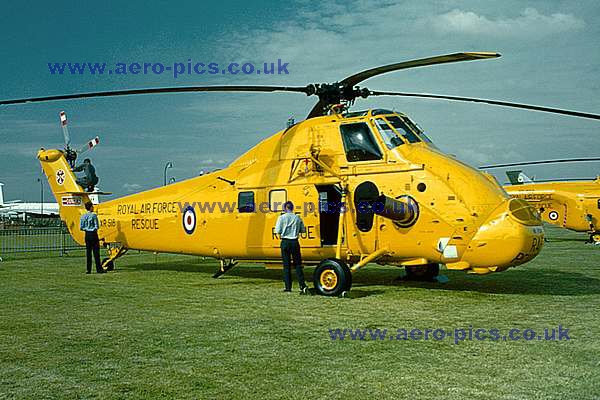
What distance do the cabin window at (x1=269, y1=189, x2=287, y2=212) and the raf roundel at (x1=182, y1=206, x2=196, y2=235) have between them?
2.36 metres

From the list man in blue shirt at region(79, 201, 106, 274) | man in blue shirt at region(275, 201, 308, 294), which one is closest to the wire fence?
man in blue shirt at region(79, 201, 106, 274)

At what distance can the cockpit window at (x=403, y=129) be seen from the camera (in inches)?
455

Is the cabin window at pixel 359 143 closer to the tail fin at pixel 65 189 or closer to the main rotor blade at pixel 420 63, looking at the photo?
the main rotor blade at pixel 420 63

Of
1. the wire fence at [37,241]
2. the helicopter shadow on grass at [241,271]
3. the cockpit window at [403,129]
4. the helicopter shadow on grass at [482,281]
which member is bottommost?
the helicopter shadow on grass at [482,281]

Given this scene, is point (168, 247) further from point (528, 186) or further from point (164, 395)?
point (528, 186)

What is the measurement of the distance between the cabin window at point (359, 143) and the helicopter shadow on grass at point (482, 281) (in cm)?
266

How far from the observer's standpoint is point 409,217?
35.7ft

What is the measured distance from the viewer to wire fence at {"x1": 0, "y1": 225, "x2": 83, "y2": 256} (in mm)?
23734

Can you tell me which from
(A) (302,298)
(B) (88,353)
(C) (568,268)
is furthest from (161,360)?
(C) (568,268)

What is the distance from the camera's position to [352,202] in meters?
11.6

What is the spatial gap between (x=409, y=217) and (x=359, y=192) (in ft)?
3.51

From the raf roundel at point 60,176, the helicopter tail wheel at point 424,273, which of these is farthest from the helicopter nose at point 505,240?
the raf roundel at point 60,176

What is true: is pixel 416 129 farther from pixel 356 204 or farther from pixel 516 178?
pixel 516 178

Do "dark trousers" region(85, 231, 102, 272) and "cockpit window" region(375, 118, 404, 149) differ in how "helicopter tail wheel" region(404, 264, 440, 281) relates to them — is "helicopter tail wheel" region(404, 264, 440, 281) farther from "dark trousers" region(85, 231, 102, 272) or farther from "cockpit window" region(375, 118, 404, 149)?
"dark trousers" region(85, 231, 102, 272)
